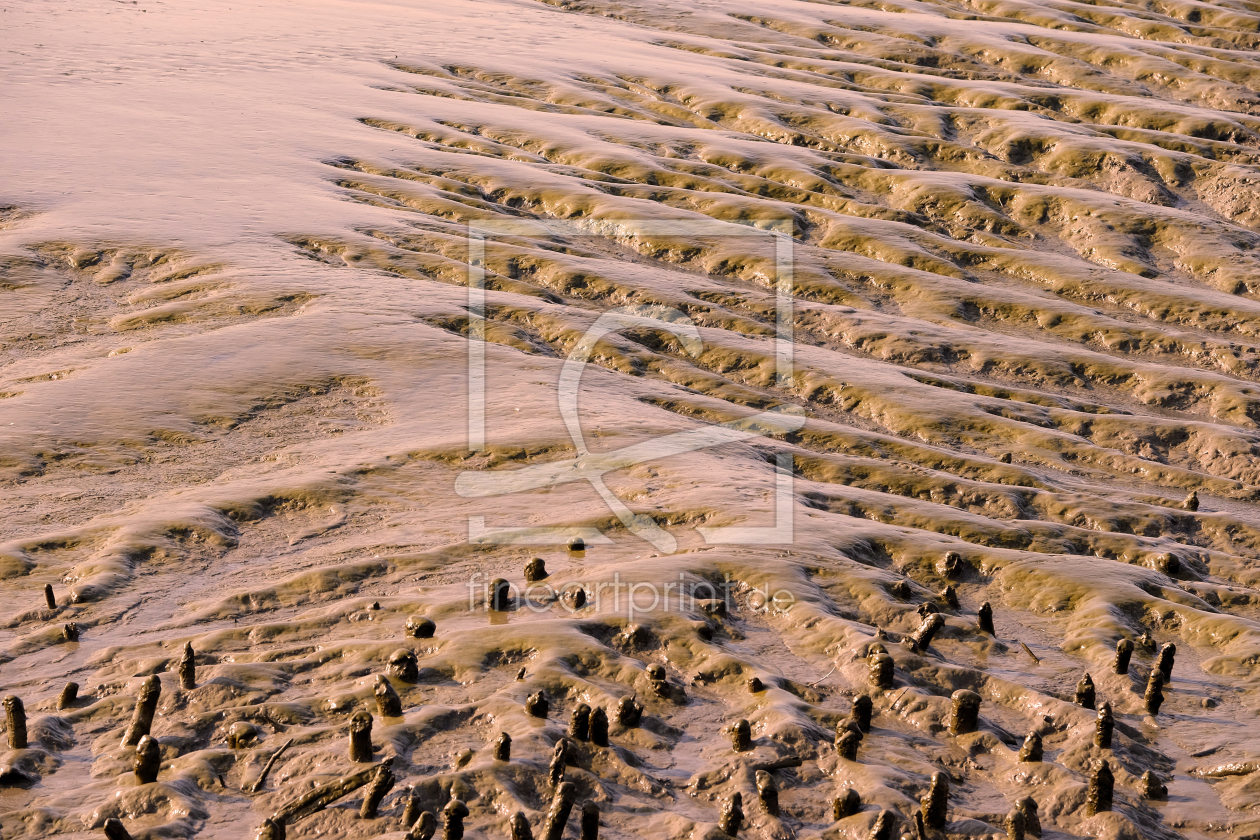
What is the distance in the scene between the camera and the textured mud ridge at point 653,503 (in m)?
5.31

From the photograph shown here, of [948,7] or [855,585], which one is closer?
[855,585]

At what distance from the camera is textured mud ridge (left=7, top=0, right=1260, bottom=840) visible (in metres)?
5.31

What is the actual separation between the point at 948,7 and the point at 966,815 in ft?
78.6

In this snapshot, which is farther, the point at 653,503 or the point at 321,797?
the point at 653,503

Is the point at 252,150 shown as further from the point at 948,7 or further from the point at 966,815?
the point at 948,7

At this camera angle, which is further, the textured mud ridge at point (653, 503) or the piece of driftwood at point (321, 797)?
the textured mud ridge at point (653, 503)

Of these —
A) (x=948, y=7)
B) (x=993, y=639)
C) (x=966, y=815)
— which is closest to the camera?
(x=966, y=815)

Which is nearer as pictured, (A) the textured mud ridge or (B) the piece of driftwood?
(B) the piece of driftwood

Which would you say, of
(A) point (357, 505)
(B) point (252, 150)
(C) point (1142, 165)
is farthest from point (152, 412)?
(C) point (1142, 165)

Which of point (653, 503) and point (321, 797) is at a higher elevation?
point (653, 503)

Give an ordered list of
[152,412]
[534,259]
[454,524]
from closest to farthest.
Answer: [454,524] < [152,412] < [534,259]

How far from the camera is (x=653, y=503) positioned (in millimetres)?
7754

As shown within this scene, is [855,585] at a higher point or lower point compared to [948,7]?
lower

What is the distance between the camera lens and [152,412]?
8609 millimetres
